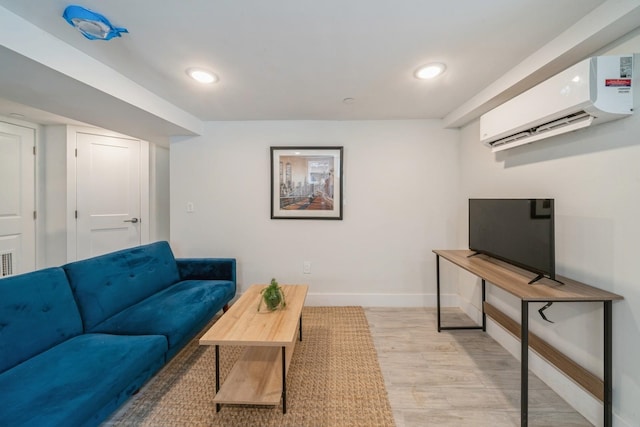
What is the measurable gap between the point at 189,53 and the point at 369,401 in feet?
8.17

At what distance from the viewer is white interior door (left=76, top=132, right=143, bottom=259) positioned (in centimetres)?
323

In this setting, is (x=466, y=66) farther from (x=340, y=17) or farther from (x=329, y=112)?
(x=329, y=112)

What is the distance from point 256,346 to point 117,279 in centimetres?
128

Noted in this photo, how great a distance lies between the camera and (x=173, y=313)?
6.05 feet

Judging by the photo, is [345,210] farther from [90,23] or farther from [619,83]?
[90,23]

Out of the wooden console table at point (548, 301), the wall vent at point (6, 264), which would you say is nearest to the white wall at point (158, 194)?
the wall vent at point (6, 264)

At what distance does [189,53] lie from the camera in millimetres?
1598

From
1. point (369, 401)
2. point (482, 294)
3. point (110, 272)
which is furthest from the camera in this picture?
point (482, 294)

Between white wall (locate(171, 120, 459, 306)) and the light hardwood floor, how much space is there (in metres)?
0.64

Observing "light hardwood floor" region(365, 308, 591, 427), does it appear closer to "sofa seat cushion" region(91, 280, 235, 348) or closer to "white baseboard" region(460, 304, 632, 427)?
"white baseboard" region(460, 304, 632, 427)

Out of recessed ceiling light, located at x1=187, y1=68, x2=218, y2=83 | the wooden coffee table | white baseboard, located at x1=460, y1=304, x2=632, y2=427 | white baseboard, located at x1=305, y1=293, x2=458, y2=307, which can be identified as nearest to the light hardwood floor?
white baseboard, located at x1=460, y1=304, x2=632, y2=427

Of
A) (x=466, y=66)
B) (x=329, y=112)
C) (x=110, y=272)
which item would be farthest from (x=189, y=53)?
(x=466, y=66)

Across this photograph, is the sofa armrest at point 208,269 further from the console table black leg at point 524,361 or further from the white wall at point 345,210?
the console table black leg at point 524,361

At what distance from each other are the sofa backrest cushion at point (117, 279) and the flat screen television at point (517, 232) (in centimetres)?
286
